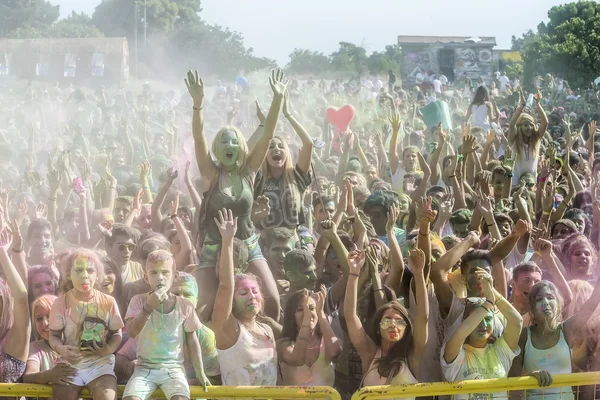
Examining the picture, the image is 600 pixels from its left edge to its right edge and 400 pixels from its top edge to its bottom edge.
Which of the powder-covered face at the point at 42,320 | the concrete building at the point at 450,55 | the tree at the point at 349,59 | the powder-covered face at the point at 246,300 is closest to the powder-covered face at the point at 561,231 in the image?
the powder-covered face at the point at 246,300

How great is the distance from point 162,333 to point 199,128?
1436 millimetres

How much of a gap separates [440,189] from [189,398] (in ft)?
11.8

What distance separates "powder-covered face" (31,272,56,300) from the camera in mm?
4781

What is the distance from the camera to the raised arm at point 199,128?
541cm

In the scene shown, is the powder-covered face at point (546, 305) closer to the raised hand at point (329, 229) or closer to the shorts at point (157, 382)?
the raised hand at point (329, 229)

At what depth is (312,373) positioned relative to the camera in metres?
4.71

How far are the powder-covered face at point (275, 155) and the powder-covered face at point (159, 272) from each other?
1.90 meters

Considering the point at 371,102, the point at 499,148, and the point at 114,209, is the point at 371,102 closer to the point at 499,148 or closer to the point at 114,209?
the point at 499,148

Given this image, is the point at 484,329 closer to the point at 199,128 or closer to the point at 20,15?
the point at 199,128

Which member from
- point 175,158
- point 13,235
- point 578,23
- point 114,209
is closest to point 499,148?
point 175,158

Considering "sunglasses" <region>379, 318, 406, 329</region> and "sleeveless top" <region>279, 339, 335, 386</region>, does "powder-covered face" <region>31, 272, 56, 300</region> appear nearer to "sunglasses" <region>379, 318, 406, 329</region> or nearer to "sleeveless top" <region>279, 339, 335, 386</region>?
"sleeveless top" <region>279, 339, 335, 386</region>

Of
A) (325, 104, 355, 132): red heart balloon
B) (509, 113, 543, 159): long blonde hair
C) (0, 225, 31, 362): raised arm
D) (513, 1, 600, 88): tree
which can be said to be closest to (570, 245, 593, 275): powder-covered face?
(0, 225, 31, 362): raised arm

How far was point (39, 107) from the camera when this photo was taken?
57.4 feet

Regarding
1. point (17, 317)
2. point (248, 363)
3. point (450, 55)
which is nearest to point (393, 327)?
point (248, 363)
